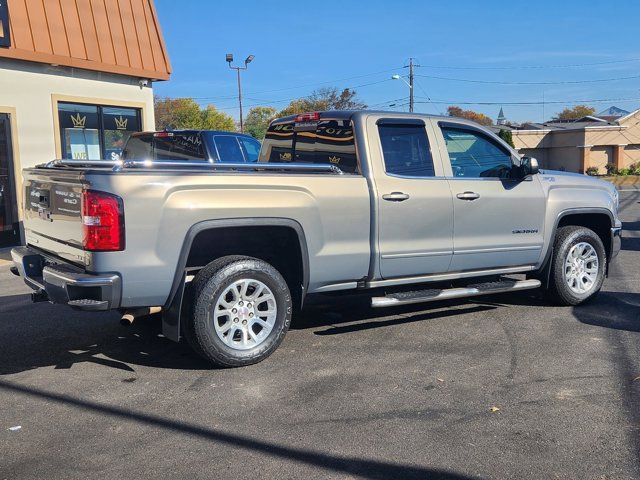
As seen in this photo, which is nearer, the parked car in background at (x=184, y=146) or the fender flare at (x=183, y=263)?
the fender flare at (x=183, y=263)

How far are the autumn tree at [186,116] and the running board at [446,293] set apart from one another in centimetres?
5379

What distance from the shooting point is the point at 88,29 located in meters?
12.7

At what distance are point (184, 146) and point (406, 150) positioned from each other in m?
4.90

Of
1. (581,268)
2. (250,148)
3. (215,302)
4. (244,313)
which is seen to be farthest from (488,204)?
(250,148)

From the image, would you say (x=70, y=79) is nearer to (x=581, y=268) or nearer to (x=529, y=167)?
(x=529, y=167)

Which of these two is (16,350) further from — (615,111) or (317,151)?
(615,111)

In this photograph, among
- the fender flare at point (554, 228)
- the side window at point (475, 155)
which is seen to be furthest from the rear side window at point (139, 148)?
the fender flare at point (554, 228)

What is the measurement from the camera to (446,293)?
6078 mm

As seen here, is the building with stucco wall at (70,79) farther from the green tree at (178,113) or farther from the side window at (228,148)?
the green tree at (178,113)

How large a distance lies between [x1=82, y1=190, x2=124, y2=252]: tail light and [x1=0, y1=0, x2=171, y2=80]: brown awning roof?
318 inches

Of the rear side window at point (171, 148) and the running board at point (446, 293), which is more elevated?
the rear side window at point (171, 148)

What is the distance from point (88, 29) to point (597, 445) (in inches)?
469

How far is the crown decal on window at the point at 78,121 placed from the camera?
13.0 metres

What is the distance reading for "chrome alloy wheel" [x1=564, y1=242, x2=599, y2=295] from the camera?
23.1 ft
